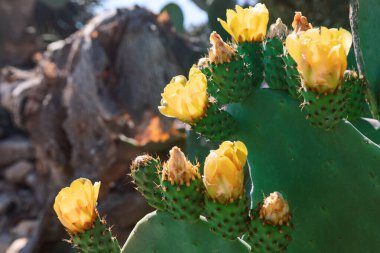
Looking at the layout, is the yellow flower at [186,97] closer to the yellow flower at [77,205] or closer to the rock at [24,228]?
the yellow flower at [77,205]

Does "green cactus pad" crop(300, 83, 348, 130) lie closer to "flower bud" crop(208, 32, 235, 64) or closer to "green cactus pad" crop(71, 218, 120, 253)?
"flower bud" crop(208, 32, 235, 64)

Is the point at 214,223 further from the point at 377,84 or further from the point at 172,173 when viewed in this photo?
the point at 377,84

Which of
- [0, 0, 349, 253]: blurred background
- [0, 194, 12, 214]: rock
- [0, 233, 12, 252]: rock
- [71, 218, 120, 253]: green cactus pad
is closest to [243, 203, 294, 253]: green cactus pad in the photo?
[71, 218, 120, 253]: green cactus pad

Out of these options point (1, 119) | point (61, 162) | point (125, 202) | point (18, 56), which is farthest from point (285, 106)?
point (18, 56)

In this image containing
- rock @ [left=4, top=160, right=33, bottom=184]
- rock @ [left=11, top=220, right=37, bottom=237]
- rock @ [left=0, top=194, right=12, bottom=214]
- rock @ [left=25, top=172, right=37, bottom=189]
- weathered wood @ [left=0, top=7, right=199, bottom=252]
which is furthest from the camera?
rock @ [left=4, top=160, right=33, bottom=184]

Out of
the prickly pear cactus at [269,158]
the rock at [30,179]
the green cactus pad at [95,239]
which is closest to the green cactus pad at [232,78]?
the prickly pear cactus at [269,158]

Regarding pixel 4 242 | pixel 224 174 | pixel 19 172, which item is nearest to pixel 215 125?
pixel 224 174
